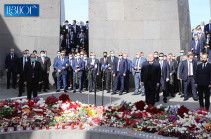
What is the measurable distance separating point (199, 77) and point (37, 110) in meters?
5.94

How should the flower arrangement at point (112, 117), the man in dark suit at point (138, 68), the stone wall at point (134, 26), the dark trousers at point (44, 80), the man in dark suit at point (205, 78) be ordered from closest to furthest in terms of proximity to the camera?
the flower arrangement at point (112, 117) → the man in dark suit at point (205, 78) → the man in dark suit at point (138, 68) → the dark trousers at point (44, 80) → the stone wall at point (134, 26)

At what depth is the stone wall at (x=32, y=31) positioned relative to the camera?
17.0m

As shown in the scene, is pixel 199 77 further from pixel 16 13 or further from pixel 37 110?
pixel 16 13

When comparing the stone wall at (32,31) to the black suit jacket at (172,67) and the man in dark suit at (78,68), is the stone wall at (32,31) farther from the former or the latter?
the black suit jacket at (172,67)

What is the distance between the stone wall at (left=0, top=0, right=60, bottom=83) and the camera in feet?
55.9

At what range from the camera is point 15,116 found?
23.5ft

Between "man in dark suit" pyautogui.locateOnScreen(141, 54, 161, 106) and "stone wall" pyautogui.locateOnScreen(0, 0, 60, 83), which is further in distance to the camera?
"stone wall" pyautogui.locateOnScreen(0, 0, 60, 83)

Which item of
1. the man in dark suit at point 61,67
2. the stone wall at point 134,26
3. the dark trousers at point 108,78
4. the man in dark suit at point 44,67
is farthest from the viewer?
the stone wall at point 134,26

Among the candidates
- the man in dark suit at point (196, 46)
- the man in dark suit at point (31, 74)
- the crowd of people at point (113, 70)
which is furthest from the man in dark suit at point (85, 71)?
the man in dark suit at point (196, 46)

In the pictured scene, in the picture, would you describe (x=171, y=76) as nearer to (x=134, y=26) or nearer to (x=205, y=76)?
(x=205, y=76)

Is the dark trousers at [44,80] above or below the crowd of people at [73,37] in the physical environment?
below

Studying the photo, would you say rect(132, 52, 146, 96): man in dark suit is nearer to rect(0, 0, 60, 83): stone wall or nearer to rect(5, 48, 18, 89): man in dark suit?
rect(0, 0, 60, 83): stone wall

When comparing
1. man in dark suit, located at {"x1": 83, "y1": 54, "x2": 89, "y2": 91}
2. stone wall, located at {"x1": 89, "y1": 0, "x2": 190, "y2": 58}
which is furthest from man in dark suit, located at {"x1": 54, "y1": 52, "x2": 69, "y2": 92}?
stone wall, located at {"x1": 89, "y1": 0, "x2": 190, "y2": 58}

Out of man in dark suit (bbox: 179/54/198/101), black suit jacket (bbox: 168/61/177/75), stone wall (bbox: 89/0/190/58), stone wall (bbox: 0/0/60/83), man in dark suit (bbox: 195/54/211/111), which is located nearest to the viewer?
man in dark suit (bbox: 195/54/211/111)
